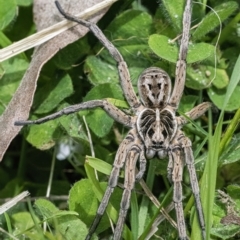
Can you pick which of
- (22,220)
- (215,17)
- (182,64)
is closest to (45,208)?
(22,220)

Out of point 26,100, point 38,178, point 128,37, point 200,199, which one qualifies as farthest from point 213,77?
point 38,178

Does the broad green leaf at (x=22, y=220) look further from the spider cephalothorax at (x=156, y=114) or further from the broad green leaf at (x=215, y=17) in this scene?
the broad green leaf at (x=215, y=17)

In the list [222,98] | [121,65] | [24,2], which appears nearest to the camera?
[121,65]

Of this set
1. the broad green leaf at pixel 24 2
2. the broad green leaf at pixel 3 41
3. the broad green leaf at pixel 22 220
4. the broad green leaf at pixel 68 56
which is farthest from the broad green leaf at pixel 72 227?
the broad green leaf at pixel 24 2

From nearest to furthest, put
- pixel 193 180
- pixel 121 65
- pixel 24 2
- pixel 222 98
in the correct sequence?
pixel 193 180
pixel 121 65
pixel 222 98
pixel 24 2

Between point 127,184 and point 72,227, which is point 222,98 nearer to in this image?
point 127,184

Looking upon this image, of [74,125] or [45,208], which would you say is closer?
[45,208]
